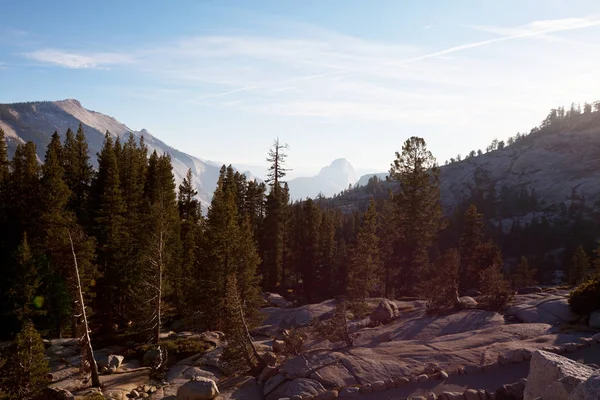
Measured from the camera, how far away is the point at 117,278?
143 feet

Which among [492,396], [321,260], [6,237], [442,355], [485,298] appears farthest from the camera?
[321,260]

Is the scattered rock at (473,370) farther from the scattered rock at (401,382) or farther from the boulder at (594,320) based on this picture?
the boulder at (594,320)

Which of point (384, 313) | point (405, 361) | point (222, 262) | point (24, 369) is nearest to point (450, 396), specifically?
point (405, 361)

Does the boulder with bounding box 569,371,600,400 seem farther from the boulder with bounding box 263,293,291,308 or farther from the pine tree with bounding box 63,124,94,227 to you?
the pine tree with bounding box 63,124,94,227

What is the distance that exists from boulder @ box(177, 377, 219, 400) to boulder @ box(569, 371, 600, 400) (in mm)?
17639

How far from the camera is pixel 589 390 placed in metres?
8.75

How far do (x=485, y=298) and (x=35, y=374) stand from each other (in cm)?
3079

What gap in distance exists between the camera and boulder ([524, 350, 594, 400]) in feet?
34.2

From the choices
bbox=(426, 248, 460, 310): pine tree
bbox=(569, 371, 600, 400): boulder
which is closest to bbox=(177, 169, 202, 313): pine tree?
bbox=(426, 248, 460, 310): pine tree

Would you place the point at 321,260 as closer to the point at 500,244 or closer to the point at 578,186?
the point at 500,244

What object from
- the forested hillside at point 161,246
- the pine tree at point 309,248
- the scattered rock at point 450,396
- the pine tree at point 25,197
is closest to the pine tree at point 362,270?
the forested hillside at point 161,246

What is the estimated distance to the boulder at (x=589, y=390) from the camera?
338 inches

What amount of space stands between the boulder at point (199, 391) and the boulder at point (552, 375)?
50.8 feet

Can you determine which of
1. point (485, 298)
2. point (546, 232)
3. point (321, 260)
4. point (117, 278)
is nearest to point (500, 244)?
point (546, 232)
